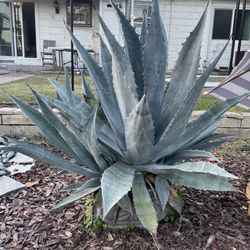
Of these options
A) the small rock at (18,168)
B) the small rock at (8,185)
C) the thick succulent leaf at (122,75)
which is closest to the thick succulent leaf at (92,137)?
the thick succulent leaf at (122,75)

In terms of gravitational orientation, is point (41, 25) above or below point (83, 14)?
below

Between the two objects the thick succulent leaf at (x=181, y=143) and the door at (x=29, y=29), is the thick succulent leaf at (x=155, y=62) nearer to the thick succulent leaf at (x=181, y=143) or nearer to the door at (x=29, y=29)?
the thick succulent leaf at (x=181, y=143)

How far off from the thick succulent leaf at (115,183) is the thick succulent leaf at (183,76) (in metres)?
0.32

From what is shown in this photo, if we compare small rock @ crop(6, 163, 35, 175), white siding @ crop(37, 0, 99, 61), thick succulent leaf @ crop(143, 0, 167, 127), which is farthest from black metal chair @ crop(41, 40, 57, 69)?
thick succulent leaf @ crop(143, 0, 167, 127)

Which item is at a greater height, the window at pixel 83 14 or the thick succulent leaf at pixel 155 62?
the window at pixel 83 14

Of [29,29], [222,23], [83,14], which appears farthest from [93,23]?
[222,23]

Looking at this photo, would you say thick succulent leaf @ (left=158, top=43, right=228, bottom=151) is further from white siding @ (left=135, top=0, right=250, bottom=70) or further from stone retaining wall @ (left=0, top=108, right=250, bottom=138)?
white siding @ (left=135, top=0, right=250, bottom=70)

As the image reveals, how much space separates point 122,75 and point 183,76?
37 cm

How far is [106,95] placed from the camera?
1848 millimetres

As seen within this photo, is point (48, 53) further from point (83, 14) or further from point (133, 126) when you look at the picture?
point (133, 126)

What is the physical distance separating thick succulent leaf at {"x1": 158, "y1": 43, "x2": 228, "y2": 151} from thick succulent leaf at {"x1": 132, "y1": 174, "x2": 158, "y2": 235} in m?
0.24

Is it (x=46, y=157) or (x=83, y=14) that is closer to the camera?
(x=46, y=157)

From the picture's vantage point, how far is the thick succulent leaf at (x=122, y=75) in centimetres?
166

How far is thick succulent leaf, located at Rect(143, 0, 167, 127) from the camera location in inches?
69.4
